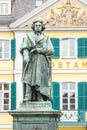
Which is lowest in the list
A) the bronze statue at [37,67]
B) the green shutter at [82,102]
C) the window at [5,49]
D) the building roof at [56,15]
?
the green shutter at [82,102]

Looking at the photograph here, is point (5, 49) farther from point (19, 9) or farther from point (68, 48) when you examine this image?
point (19, 9)

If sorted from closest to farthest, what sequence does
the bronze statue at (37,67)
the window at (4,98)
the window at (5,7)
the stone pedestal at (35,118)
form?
the stone pedestal at (35,118), the bronze statue at (37,67), the window at (4,98), the window at (5,7)

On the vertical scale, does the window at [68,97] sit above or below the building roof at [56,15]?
below

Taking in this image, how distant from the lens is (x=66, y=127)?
41344 mm

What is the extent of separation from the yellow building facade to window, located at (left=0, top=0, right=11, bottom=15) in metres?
2.57

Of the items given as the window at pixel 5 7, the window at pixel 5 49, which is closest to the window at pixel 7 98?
the window at pixel 5 49

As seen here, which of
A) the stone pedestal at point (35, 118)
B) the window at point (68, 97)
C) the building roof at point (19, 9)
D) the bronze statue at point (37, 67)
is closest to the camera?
the stone pedestal at point (35, 118)

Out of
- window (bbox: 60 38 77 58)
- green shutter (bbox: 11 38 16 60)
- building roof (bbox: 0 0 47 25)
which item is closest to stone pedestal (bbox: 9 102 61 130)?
window (bbox: 60 38 77 58)

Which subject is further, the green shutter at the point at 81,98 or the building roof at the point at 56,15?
the building roof at the point at 56,15

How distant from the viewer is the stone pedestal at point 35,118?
52.6 feet

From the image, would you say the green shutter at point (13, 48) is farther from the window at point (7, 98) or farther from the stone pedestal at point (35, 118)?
the stone pedestal at point (35, 118)

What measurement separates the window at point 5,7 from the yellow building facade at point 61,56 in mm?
2572

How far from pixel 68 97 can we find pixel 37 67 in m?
24.9

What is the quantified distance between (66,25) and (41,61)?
25602mm
